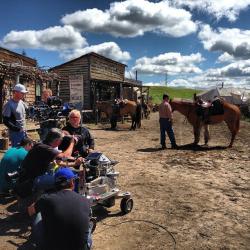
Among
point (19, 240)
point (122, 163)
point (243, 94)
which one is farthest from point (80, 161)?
point (243, 94)

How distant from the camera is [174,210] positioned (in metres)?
6.57

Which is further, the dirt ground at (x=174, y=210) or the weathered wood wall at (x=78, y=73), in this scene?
the weathered wood wall at (x=78, y=73)

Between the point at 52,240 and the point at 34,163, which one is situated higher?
the point at 34,163

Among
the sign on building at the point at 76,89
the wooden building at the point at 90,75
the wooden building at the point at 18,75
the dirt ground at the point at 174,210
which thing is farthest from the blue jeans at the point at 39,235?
the wooden building at the point at 90,75

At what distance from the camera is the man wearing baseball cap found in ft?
12.6

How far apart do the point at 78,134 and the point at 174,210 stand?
2.09 meters

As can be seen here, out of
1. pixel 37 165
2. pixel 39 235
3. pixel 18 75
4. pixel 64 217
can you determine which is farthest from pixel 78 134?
pixel 18 75

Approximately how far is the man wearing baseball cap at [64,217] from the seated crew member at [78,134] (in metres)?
2.74

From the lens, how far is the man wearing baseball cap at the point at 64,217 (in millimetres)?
3830

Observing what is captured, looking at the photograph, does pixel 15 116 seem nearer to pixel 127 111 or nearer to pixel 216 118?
pixel 216 118

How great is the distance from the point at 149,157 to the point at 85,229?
7.66 metres

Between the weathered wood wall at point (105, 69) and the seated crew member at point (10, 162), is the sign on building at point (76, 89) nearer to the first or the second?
the seated crew member at point (10, 162)

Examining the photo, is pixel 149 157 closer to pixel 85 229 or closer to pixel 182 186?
pixel 182 186

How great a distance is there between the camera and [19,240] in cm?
523
